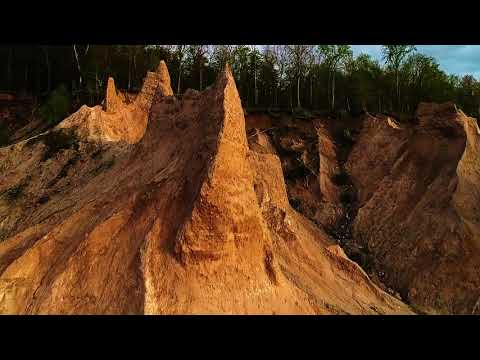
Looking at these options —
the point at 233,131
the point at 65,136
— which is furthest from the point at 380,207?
the point at 65,136

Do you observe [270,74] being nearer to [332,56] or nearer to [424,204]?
[332,56]

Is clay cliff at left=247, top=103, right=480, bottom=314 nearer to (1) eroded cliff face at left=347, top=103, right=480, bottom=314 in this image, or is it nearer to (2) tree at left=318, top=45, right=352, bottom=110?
(1) eroded cliff face at left=347, top=103, right=480, bottom=314

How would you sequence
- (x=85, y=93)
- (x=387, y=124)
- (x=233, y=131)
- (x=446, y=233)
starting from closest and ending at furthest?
(x=233, y=131) < (x=446, y=233) < (x=387, y=124) < (x=85, y=93)

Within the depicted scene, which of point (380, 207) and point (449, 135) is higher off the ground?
point (449, 135)

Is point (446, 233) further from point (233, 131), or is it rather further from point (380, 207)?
point (233, 131)

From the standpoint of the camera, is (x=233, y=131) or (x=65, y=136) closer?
(x=233, y=131)

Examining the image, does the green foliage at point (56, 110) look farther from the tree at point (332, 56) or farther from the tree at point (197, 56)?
the tree at point (332, 56)
